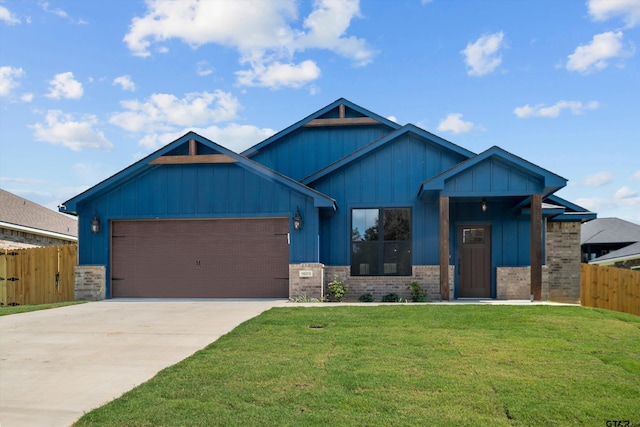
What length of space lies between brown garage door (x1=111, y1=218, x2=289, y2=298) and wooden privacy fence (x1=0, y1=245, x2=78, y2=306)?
1.72m

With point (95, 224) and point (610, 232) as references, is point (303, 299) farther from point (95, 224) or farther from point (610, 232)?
point (610, 232)

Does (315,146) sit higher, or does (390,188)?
(315,146)

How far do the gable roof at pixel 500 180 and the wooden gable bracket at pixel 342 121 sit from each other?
5.52 m

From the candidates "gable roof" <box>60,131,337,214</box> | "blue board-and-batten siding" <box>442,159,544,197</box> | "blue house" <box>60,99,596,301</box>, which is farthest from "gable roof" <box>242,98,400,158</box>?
"blue board-and-batten siding" <box>442,159,544,197</box>

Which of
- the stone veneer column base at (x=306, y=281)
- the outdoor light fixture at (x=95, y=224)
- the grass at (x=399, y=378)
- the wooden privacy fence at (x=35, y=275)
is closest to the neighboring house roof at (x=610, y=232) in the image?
the stone veneer column base at (x=306, y=281)

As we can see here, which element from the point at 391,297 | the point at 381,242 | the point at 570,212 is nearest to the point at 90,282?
the point at 381,242

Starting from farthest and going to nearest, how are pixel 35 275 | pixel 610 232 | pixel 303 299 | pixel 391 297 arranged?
pixel 610 232, pixel 35 275, pixel 391 297, pixel 303 299

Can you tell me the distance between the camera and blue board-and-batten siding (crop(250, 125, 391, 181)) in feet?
58.2

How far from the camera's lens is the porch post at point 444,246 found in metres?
12.7

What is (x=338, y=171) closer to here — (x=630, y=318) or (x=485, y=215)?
(x=485, y=215)

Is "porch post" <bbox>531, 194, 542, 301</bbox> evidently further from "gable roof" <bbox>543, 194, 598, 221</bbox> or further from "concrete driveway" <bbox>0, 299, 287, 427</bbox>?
"concrete driveway" <bbox>0, 299, 287, 427</bbox>

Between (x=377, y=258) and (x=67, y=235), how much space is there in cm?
1490

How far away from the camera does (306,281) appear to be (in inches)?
529

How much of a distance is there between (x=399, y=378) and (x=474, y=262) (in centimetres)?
982
